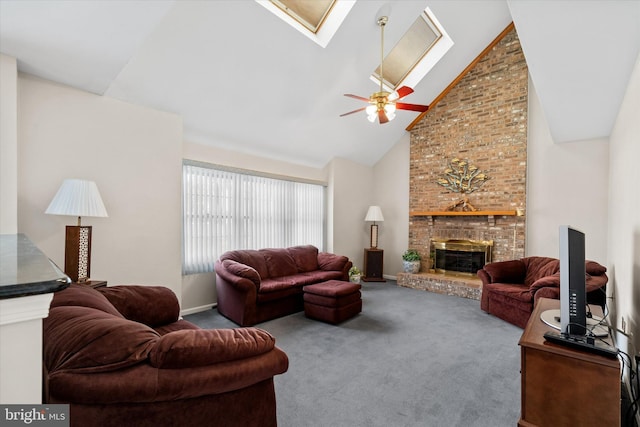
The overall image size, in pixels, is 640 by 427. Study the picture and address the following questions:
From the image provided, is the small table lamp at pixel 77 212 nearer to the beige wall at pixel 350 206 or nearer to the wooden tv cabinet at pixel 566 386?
the wooden tv cabinet at pixel 566 386

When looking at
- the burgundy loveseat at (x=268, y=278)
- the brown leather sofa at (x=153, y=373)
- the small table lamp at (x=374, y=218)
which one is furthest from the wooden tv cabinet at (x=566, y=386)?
the small table lamp at (x=374, y=218)

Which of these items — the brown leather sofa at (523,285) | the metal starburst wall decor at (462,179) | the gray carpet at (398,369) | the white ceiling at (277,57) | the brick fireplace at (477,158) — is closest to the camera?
the gray carpet at (398,369)

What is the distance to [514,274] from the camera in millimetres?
4223

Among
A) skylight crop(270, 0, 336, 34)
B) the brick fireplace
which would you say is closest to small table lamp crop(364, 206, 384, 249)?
the brick fireplace

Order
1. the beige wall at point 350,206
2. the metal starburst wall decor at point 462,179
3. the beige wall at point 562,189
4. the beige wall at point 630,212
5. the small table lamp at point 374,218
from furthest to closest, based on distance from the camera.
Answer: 1. the small table lamp at point 374,218
2. the beige wall at point 350,206
3. the metal starburst wall decor at point 462,179
4. the beige wall at point 562,189
5. the beige wall at point 630,212

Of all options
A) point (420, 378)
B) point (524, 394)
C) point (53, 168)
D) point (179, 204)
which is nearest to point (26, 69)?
point (53, 168)

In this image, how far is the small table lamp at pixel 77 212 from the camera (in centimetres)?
244

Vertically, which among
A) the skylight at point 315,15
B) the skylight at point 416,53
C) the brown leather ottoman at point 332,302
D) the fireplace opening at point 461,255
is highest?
the skylight at point 416,53

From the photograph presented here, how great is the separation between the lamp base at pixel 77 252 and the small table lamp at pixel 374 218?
4.84 metres

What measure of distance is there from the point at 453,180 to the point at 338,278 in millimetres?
3091

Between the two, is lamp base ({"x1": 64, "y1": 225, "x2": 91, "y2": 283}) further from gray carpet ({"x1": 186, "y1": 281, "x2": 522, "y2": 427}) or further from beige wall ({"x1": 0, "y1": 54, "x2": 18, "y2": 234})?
gray carpet ({"x1": 186, "y1": 281, "x2": 522, "y2": 427})

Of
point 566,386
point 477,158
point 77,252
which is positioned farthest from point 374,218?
point 77,252

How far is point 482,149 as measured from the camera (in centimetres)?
551

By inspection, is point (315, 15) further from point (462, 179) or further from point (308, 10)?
point (462, 179)
